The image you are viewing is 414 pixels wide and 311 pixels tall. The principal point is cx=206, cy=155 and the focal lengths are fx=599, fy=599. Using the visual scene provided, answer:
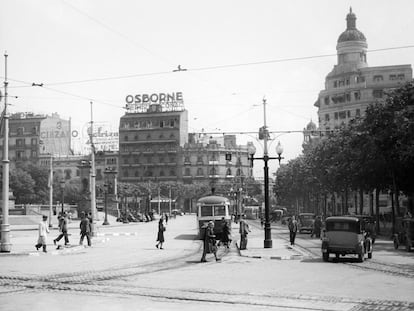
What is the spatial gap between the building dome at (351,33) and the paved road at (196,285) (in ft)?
353

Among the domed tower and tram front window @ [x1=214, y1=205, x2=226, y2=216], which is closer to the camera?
tram front window @ [x1=214, y1=205, x2=226, y2=216]

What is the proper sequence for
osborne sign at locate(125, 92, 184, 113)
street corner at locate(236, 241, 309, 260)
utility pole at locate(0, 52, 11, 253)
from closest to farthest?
street corner at locate(236, 241, 309, 260) < utility pole at locate(0, 52, 11, 253) < osborne sign at locate(125, 92, 184, 113)

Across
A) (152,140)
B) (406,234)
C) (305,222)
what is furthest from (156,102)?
(406,234)

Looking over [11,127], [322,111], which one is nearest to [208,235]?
[322,111]

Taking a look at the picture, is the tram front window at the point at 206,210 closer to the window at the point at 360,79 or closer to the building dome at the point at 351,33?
the window at the point at 360,79

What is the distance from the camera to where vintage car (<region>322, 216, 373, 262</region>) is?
987 inches

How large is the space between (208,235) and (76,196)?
110631mm

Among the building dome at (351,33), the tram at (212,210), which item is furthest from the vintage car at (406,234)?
the building dome at (351,33)

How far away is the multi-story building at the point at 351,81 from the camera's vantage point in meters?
117

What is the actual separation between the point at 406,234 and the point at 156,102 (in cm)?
13940

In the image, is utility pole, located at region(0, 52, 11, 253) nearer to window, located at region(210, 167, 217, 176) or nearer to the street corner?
the street corner

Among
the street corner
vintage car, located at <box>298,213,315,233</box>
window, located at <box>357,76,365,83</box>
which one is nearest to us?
the street corner

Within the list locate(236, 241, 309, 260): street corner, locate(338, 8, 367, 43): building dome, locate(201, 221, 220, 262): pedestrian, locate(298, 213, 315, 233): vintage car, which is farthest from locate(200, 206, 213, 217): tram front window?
locate(338, 8, 367, 43): building dome

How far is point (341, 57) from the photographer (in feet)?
417
